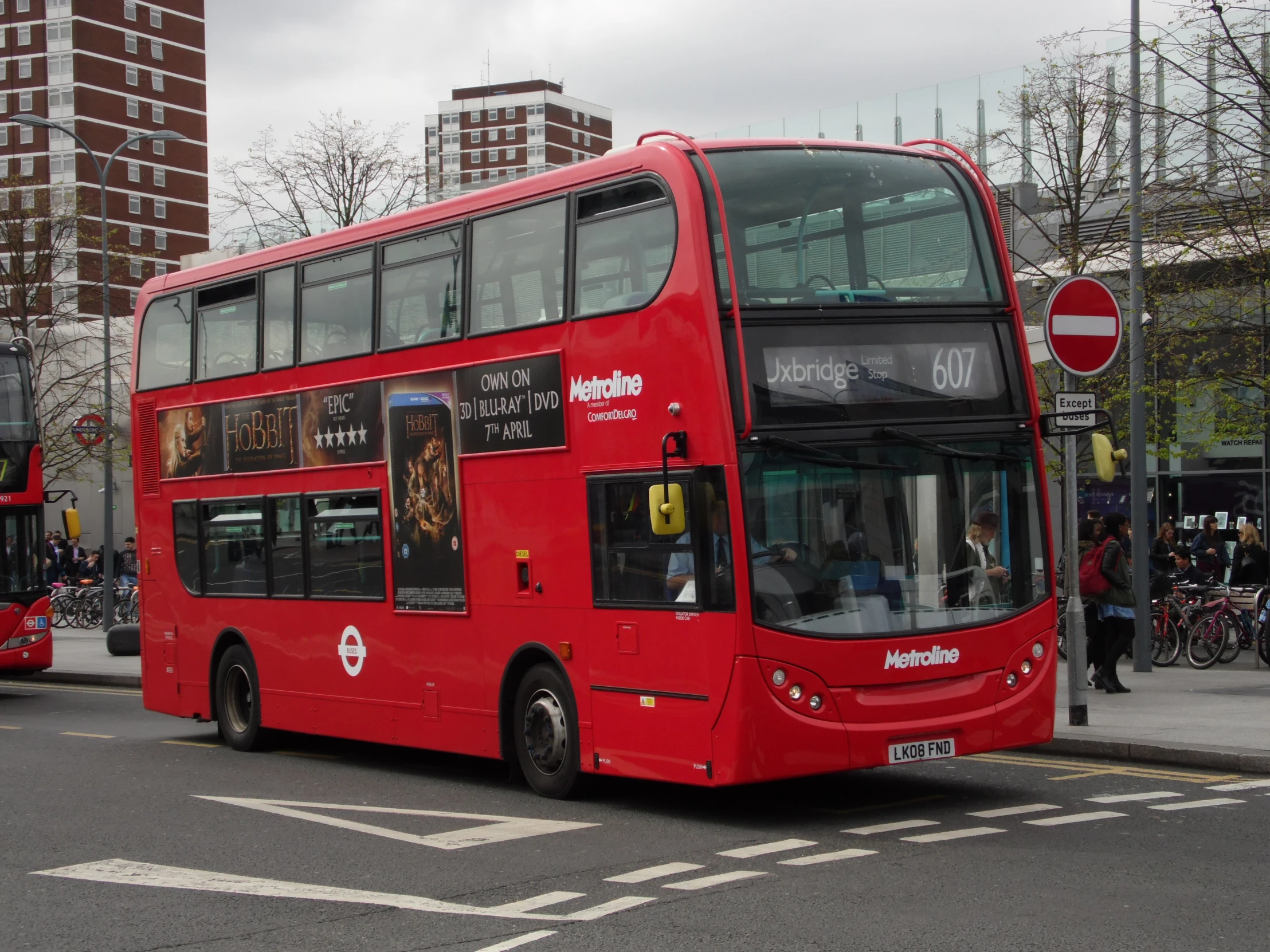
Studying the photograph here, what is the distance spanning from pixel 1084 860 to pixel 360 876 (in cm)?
364

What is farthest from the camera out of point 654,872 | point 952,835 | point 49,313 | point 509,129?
point 509,129

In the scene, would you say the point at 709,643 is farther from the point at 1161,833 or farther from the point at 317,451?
the point at 317,451

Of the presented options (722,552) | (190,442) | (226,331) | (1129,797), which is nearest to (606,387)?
(722,552)

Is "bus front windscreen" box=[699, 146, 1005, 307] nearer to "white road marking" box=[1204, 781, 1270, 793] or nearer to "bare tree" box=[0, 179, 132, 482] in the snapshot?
"white road marking" box=[1204, 781, 1270, 793]

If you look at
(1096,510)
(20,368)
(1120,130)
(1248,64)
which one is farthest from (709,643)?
(1096,510)

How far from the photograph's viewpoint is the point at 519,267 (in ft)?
35.8

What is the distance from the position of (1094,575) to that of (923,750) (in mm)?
7423

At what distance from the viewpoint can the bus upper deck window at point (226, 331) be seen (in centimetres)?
1412

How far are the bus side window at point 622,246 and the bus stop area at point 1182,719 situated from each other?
510cm

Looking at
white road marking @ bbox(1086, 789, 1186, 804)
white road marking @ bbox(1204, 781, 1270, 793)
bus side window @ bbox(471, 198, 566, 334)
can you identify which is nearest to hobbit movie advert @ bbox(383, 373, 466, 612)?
bus side window @ bbox(471, 198, 566, 334)

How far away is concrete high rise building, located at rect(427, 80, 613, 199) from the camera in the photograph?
470ft

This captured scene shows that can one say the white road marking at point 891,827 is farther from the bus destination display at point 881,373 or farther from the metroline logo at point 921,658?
the bus destination display at point 881,373

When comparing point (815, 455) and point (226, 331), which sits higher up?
point (226, 331)

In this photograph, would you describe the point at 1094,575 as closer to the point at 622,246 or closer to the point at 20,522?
the point at 622,246
